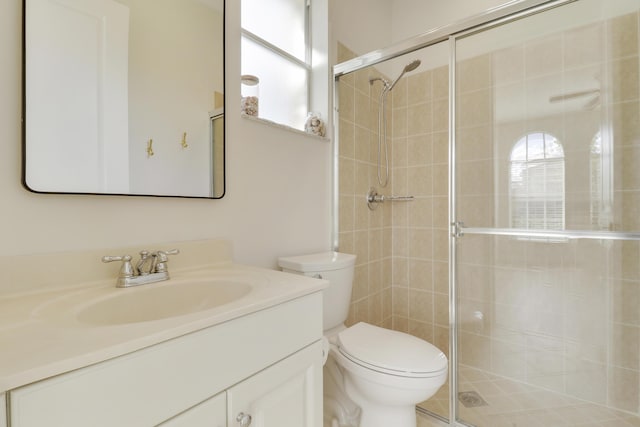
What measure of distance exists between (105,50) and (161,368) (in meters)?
0.93

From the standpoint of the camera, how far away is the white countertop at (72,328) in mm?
424

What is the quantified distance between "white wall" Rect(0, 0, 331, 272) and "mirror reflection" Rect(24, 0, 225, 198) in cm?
3

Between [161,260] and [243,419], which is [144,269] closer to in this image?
[161,260]

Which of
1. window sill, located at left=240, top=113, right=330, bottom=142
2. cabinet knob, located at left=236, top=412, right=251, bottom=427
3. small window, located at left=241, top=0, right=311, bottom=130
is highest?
small window, located at left=241, top=0, right=311, bottom=130

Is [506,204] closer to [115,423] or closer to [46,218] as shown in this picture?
[115,423]

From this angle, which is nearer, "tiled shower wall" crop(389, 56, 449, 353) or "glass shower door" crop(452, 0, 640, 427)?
"glass shower door" crop(452, 0, 640, 427)

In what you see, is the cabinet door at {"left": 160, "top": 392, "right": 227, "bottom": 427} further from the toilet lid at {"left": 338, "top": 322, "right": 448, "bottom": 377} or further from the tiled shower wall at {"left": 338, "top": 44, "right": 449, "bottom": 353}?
the tiled shower wall at {"left": 338, "top": 44, "right": 449, "bottom": 353}

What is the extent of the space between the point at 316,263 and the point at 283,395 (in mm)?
593

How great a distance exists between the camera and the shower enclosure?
135 centimetres

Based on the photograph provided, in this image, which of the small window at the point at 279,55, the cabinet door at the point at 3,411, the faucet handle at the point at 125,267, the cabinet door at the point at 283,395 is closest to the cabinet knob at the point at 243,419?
the cabinet door at the point at 283,395

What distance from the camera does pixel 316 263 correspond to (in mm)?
1308

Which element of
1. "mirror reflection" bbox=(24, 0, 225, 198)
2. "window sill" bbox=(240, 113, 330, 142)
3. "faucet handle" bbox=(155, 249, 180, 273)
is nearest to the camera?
"mirror reflection" bbox=(24, 0, 225, 198)

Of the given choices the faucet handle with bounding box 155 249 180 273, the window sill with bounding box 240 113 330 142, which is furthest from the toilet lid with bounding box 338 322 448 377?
the window sill with bounding box 240 113 330 142

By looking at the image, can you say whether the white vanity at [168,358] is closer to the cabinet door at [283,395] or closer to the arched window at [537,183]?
the cabinet door at [283,395]
